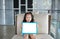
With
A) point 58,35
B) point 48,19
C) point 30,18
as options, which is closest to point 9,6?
point 58,35

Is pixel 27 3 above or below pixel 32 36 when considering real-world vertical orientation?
above

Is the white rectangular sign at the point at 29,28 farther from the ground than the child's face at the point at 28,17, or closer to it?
closer to it

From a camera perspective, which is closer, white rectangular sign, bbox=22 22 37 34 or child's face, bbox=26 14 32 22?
white rectangular sign, bbox=22 22 37 34

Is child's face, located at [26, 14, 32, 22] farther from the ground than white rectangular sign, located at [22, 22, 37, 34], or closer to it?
farther from the ground

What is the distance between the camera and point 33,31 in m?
2.07

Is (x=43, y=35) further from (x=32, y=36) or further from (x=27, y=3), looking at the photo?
(x=27, y=3)

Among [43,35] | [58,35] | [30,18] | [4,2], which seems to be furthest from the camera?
[4,2]

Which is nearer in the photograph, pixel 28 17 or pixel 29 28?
pixel 29 28

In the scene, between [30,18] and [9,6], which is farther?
[9,6]

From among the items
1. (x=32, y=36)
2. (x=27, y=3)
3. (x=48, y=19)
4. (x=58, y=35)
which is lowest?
(x=58, y=35)

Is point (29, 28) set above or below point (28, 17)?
below

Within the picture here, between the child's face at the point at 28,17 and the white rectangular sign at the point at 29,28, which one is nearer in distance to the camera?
the white rectangular sign at the point at 29,28

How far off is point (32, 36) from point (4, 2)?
28.7 feet

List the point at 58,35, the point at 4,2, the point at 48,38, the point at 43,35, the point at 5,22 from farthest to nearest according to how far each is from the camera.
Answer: the point at 4,2 < the point at 5,22 < the point at 58,35 < the point at 43,35 < the point at 48,38
